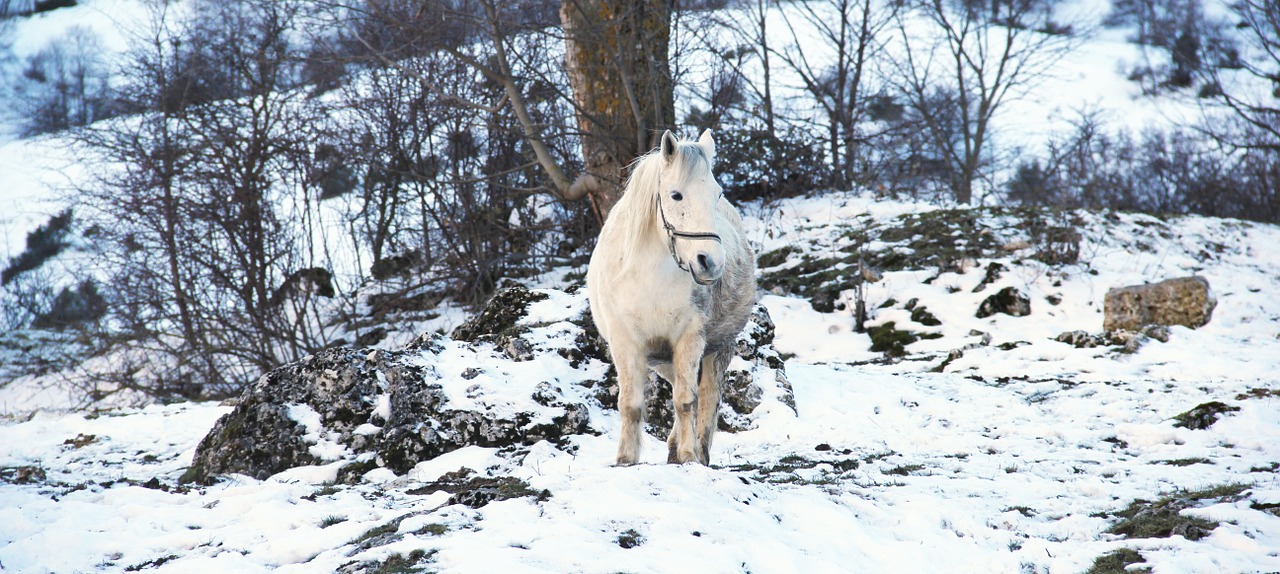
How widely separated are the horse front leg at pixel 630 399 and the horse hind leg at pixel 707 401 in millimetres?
405

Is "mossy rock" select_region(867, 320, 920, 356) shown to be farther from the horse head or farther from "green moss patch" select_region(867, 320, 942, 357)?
the horse head

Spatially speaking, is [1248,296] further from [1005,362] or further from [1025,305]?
[1005,362]

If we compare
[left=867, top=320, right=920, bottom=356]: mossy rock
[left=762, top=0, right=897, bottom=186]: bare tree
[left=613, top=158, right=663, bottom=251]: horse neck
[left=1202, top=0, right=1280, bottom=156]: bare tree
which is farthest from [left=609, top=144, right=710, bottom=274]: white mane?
[left=1202, top=0, right=1280, bottom=156]: bare tree

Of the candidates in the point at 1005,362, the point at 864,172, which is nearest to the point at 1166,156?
the point at 864,172

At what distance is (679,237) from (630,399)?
3.74ft

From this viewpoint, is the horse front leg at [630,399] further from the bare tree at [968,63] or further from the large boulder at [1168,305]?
the bare tree at [968,63]

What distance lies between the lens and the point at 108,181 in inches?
439

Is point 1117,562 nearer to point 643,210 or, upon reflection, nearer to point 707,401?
point 707,401

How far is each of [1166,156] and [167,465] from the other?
2226 cm

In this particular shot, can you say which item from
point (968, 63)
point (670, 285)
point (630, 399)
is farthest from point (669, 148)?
point (968, 63)

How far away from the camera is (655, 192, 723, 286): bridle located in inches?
150

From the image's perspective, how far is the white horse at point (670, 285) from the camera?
155 inches

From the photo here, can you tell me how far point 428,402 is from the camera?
5.62 metres

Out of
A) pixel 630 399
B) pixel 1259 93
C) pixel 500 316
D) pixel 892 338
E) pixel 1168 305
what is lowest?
pixel 892 338
